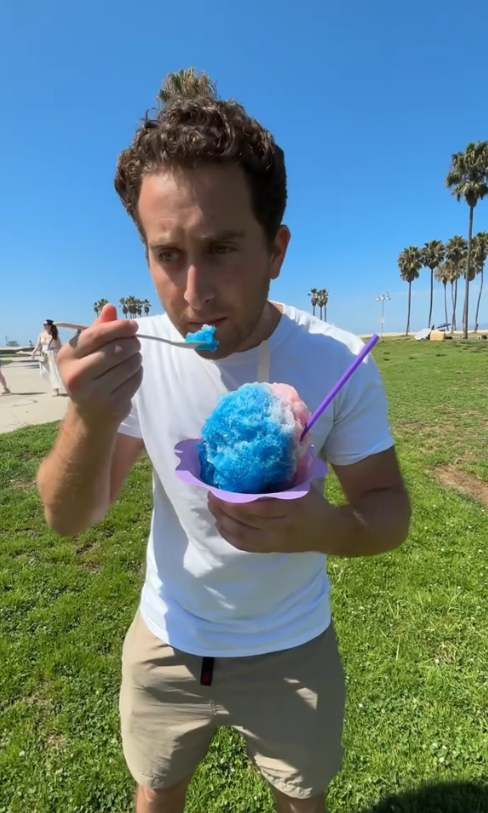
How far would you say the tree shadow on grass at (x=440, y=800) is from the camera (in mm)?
2447

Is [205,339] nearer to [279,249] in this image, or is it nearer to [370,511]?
[279,249]

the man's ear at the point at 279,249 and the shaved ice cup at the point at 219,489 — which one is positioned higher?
the man's ear at the point at 279,249

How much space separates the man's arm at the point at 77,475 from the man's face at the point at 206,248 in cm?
40

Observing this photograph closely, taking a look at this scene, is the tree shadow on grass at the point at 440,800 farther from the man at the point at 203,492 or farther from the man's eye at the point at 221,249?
the man's eye at the point at 221,249

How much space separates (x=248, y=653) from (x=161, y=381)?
93 cm

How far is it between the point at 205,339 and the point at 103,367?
0.94 ft

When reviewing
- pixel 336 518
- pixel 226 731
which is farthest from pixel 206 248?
pixel 226 731

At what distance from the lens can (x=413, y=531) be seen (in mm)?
5215

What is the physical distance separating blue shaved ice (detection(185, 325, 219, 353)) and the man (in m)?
0.05

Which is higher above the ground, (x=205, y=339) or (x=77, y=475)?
(x=205, y=339)

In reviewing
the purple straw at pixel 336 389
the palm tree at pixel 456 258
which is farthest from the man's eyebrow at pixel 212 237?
the palm tree at pixel 456 258

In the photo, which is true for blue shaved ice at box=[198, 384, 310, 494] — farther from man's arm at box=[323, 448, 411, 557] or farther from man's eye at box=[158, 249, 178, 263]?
man's eye at box=[158, 249, 178, 263]

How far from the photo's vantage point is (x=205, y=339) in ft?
4.46

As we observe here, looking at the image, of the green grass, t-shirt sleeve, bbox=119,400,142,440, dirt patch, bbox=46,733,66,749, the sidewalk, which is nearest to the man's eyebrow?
t-shirt sleeve, bbox=119,400,142,440
